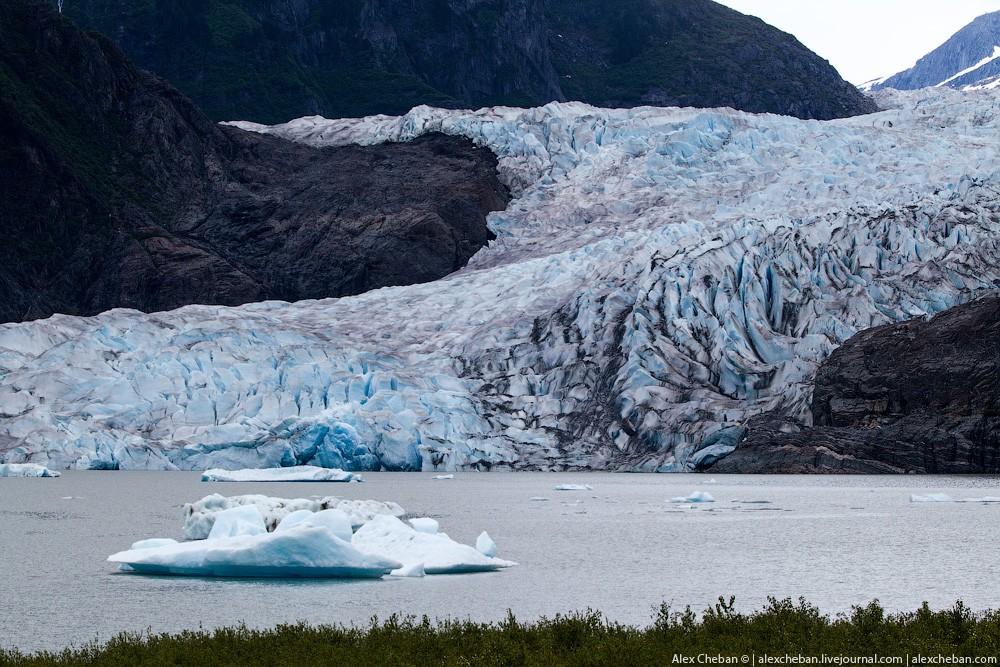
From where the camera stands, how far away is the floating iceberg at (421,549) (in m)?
16.0

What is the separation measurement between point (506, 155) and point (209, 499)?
2016 inches

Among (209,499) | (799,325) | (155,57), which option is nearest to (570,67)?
(155,57)

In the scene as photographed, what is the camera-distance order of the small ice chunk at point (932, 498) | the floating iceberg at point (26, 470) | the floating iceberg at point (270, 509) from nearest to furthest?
1. the floating iceberg at point (270, 509)
2. the small ice chunk at point (932, 498)
3. the floating iceberg at point (26, 470)

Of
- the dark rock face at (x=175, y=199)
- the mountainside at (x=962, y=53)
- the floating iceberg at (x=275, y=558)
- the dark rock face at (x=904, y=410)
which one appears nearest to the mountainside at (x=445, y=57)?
the dark rock face at (x=175, y=199)

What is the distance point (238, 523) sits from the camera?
17.3 m

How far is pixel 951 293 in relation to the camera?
143 feet

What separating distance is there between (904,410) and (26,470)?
29.2m

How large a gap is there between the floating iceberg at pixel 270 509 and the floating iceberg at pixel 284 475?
590 inches

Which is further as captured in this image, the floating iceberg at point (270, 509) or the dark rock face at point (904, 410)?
the dark rock face at point (904, 410)

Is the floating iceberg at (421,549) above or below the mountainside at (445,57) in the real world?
below

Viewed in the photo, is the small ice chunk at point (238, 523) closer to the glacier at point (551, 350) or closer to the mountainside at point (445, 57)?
the glacier at point (551, 350)

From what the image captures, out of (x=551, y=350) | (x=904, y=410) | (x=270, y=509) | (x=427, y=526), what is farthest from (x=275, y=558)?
(x=551, y=350)

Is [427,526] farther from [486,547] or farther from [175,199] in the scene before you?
[175,199]

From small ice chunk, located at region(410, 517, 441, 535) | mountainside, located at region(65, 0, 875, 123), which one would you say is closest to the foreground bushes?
small ice chunk, located at region(410, 517, 441, 535)
